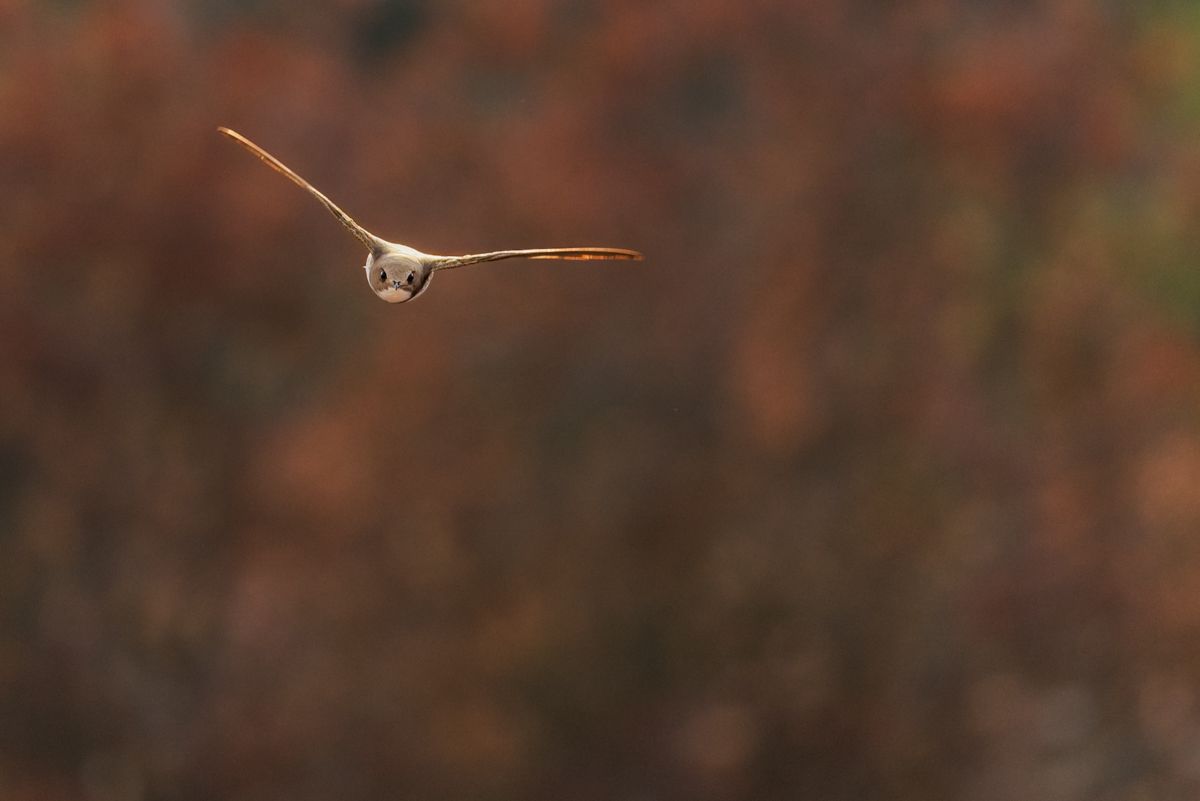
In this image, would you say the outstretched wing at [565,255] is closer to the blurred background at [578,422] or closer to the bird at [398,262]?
the bird at [398,262]

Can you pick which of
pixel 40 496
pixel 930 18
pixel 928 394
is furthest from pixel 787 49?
pixel 40 496

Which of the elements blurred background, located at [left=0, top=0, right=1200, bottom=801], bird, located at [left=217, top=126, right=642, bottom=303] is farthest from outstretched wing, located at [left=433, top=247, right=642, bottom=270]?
blurred background, located at [left=0, top=0, right=1200, bottom=801]

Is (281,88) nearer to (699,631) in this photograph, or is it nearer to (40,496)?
(40,496)

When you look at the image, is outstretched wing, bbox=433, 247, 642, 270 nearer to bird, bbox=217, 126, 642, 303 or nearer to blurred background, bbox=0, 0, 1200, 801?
bird, bbox=217, 126, 642, 303

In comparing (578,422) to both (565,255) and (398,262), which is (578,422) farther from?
(565,255)

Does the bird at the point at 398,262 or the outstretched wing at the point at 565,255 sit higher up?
the bird at the point at 398,262

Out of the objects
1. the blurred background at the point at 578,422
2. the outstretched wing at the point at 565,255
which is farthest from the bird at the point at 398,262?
the blurred background at the point at 578,422

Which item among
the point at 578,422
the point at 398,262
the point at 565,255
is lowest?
the point at 565,255

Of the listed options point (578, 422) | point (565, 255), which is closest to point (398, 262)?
point (565, 255)
